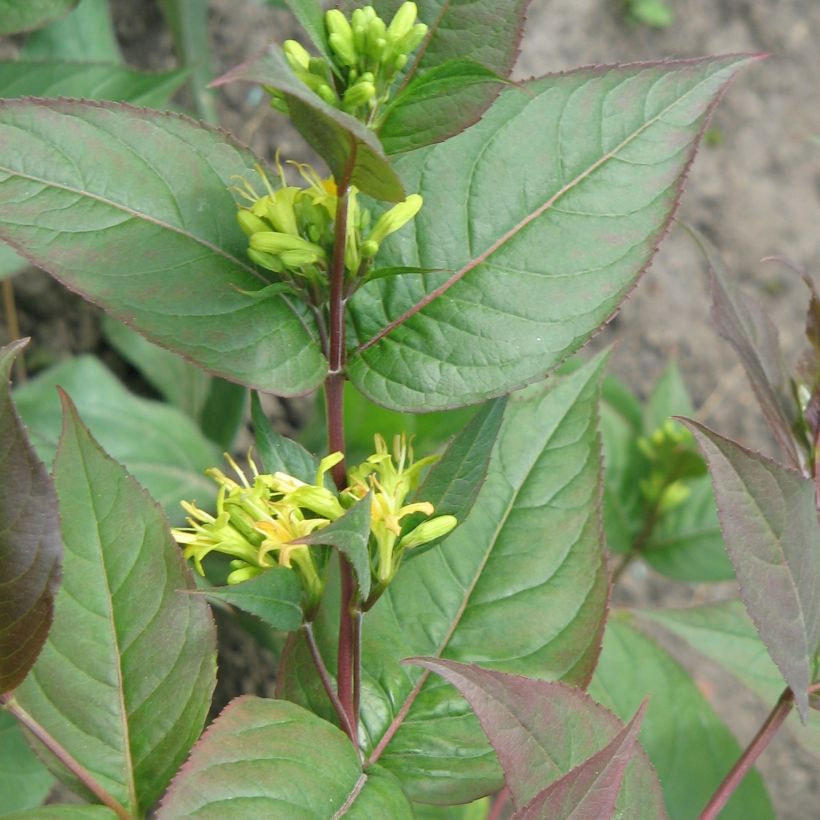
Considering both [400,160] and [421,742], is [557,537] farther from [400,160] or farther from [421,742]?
[400,160]

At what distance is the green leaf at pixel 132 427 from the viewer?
1.56 metres

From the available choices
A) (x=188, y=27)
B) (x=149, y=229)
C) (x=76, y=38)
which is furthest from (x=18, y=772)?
(x=188, y=27)

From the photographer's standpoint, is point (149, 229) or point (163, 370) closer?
point (149, 229)

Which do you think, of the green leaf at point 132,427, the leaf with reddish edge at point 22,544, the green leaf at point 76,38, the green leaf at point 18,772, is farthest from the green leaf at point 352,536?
the green leaf at point 76,38

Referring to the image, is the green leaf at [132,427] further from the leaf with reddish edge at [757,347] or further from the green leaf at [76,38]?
the leaf with reddish edge at [757,347]

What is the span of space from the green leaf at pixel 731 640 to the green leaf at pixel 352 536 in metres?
0.67

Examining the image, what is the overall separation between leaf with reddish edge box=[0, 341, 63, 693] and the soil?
1.37m

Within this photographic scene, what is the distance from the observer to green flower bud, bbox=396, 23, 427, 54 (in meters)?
0.60

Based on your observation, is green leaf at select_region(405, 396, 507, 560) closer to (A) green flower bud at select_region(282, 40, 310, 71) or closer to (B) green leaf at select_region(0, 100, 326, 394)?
(B) green leaf at select_region(0, 100, 326, 394)

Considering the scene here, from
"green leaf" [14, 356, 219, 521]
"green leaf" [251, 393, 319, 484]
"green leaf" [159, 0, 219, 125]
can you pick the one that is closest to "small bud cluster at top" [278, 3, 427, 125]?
"green leaf" [251, 393, 319, 484]

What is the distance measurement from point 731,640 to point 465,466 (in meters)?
0.64

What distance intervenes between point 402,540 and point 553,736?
0.16 m

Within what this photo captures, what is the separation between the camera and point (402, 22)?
1.96ft

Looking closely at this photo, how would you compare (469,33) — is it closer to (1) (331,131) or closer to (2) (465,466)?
(1) (331,131)
